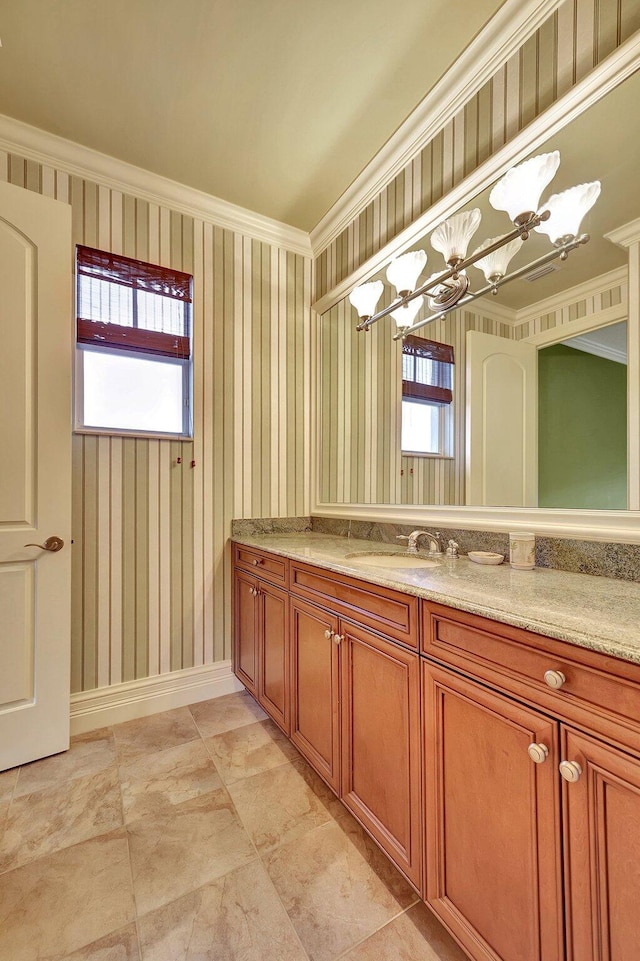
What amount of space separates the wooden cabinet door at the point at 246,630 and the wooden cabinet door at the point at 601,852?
1488 millimetres

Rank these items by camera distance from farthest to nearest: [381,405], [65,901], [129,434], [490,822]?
[381,405]
[129,434]
[65,901]
[490,822]

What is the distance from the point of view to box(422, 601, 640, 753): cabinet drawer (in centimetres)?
65

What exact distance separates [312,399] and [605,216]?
171cm

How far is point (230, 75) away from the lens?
1608mm

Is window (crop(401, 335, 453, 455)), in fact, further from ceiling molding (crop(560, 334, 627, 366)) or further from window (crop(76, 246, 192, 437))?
window (crop(76, 246, 192, 437))

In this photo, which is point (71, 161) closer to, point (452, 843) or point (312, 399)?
point (312, 399)

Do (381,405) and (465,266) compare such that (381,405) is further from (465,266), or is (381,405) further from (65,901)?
(65,901)

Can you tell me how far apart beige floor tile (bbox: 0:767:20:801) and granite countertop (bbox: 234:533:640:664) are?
1.42 metres

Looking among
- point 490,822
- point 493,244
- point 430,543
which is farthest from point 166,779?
point 493,244

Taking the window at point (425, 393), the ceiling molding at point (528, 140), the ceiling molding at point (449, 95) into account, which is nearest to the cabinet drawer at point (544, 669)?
the window at point (425, 393)

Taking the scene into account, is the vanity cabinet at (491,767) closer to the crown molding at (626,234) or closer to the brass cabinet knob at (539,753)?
the brass cabinet knob at (539,753)

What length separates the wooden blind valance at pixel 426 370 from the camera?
1725 millimetres

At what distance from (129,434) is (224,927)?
1.87 m

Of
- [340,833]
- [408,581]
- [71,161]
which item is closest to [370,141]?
[71,161]
